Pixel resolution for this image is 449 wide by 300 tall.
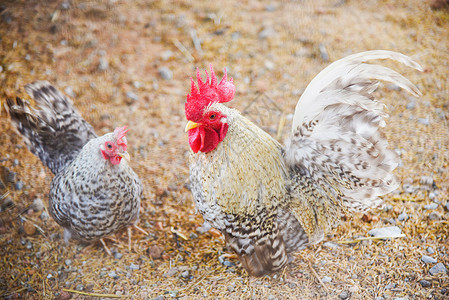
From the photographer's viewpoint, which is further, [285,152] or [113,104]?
[113,104]

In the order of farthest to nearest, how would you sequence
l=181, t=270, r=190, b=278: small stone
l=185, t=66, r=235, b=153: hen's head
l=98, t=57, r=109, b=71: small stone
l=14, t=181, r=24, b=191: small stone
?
l=98, t=57, r=109, b=71: small stone, l=14, t=181, r=24, b=191: small stone, l=181, t=270, r=190, b=278: small stone, l=185, t=66, r=235, b=153: hen's head

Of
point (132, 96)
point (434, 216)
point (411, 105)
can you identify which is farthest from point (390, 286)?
point (132, 96)

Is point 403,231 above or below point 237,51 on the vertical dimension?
below

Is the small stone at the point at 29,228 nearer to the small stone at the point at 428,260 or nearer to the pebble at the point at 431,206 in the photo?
the small stone at the point at 428,260

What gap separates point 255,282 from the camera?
3.27m

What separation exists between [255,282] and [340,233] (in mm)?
1018

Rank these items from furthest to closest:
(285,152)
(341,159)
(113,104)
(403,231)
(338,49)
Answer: (338,49), (113,104), (403,231), (285,152), (341,159)

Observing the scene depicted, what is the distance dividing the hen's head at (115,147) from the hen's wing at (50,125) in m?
0.69

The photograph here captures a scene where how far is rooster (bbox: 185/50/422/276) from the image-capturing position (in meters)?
2.67

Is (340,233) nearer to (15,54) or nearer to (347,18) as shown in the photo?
(347,18)

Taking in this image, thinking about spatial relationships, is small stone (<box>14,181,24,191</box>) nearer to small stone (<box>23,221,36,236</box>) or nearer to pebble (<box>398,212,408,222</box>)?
small stone (<box>23,221,36,236</box>)

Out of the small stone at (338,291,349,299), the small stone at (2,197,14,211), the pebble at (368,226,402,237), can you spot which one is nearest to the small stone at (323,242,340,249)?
the pebble at (368,226,402,237)

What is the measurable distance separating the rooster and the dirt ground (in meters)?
0.52

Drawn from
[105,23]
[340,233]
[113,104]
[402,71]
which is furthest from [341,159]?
[105,23]
